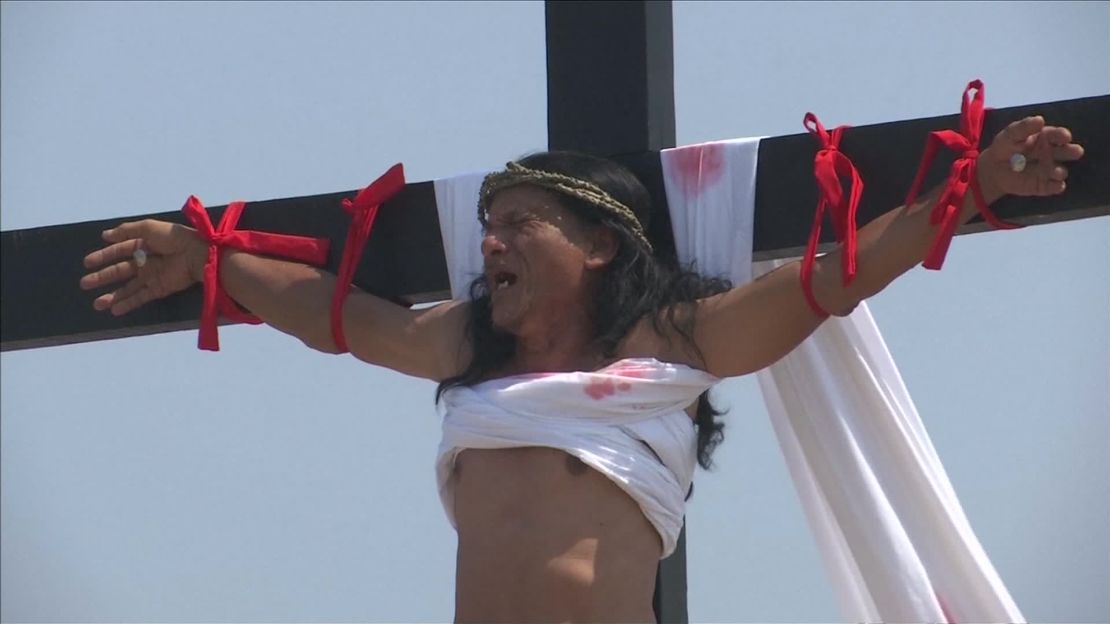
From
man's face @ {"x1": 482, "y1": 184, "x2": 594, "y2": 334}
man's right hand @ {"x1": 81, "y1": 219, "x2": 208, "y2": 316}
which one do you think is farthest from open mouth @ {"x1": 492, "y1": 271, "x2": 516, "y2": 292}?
man's right hand @ {"x1": 81, "y1": 219, "x2": 208, "y2": 316}

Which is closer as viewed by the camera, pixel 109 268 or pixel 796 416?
pixel 796 416

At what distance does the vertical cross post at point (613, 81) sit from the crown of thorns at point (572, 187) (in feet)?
0.28

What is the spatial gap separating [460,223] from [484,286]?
0.37ft

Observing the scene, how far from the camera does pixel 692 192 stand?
131 inches

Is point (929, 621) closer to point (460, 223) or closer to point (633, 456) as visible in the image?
Result: point (633, 456)

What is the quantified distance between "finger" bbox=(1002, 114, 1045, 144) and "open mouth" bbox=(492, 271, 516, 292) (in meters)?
0.67

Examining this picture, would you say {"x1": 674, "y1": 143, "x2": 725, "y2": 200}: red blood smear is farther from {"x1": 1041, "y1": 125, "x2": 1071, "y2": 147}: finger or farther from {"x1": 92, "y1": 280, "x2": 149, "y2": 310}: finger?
{"x1": 92, "y1": 280, "x2": 149, "y2": 310}: finger

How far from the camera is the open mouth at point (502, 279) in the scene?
3.28 m

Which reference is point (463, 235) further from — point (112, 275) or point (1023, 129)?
point (1023, 129)

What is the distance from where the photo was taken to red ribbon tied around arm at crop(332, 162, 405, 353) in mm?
3459

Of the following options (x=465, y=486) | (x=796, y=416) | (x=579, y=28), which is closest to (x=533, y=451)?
(x=465, y=486)

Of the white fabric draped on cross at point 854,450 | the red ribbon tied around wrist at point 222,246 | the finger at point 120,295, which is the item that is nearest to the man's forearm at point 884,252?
the white fabric draped on cross at point 854,450

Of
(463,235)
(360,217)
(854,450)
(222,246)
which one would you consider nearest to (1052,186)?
(854,450)

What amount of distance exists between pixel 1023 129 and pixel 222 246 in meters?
1.18
